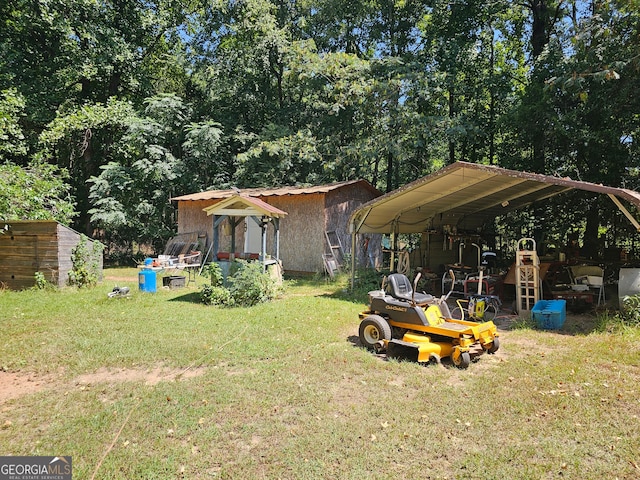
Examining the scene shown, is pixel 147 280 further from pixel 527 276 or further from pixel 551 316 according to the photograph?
pixel 551 316

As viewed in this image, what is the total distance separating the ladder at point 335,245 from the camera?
1328 cm

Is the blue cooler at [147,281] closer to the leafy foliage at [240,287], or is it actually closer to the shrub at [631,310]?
the leafy foliage at [240,287]

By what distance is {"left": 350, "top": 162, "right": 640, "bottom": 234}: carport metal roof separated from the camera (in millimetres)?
7484

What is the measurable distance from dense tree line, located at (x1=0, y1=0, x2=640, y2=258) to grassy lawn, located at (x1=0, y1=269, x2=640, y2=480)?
8080 millimetres

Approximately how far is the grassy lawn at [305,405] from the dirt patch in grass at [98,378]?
2cm

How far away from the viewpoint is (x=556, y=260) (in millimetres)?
10500

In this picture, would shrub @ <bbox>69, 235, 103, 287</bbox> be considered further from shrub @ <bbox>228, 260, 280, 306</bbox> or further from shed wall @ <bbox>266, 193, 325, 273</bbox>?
shed wall @ <bbox>266, 193, 325, 273</bbox>

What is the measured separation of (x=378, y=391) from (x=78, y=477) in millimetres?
2698

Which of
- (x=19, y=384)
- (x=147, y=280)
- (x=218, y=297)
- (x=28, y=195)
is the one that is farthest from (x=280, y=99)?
(x=19, y=384)

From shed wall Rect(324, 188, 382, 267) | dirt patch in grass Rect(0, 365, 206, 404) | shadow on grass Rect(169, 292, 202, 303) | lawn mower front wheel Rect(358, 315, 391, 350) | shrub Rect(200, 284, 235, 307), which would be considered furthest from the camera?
shed wall Rect(324, 188, 382, 267)

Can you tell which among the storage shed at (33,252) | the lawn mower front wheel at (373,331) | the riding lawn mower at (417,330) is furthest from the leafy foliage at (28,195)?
the riding lawn mower at (417,330)

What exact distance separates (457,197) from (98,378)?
8701mm

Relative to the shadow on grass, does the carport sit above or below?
above

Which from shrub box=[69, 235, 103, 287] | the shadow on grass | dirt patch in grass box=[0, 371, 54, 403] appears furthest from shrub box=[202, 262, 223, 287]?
dirt patch in grass box=[0, 371, 54, 403]
